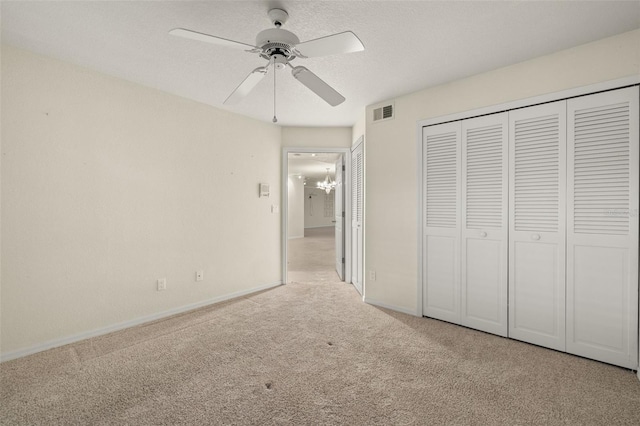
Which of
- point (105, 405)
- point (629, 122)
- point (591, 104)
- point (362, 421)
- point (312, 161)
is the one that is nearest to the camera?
point (362, 421)

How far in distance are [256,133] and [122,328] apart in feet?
9.21

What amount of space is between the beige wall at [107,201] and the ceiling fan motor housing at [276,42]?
198 centimetres

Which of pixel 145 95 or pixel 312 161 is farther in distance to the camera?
pixel 312 161

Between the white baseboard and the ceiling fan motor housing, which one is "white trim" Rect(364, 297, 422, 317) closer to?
the white baseboard

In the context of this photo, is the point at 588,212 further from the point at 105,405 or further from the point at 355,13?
the point at 105,405

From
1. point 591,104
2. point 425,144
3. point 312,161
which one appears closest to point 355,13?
point 425,144

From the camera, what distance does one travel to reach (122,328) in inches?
118

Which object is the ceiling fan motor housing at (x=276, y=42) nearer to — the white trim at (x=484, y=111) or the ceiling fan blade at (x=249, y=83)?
the ceiling fan blade at (x=249, y=83)

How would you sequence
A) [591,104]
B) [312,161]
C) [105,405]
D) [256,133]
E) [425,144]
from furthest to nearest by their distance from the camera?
[312,161]
[256,133]
[425,144]
[591,104]
[105,405]

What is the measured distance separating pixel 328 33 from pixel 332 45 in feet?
2.00

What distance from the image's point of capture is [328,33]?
219cm

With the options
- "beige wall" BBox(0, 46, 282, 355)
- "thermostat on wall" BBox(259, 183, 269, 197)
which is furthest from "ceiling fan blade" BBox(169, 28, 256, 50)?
"thermostat on wall" BBox(259, 183, 269, 197)

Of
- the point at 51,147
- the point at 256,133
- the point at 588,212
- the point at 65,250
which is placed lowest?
the point at 65,250

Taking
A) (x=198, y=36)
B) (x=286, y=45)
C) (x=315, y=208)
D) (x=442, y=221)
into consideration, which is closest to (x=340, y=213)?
(x=442, y=221)
